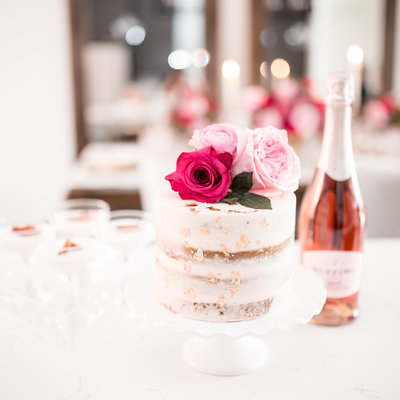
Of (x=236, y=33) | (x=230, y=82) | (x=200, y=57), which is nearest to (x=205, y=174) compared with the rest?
(x=230, y=82)

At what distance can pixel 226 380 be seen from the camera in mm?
813

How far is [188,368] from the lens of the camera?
85 cm

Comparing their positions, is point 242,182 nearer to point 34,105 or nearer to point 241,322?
point 241,322

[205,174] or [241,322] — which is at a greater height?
[205,174]

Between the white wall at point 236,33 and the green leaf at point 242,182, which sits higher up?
the white wall at point 236,33

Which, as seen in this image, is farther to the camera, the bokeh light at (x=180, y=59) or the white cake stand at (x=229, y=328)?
the bokeh light at (x=180, y=59)

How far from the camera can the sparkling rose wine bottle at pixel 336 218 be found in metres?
0.99

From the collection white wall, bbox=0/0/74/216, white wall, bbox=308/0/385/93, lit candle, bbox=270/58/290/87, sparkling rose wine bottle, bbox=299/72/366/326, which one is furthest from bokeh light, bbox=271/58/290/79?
sparkling rose wine bottle, bbox=299/72/366/326

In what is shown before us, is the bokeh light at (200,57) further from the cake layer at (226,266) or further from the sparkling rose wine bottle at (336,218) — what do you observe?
the cake layer at (226,266)

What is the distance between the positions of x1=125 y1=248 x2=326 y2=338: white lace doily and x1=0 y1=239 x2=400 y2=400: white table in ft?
0.30

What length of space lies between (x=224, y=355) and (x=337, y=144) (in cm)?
47

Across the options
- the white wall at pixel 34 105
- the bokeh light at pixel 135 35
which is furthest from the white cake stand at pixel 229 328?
the bokeh light at pixel 135 35

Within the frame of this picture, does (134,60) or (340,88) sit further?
(134,60)

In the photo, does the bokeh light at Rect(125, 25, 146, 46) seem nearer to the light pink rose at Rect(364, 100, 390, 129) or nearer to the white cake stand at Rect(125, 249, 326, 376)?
the light pink rose at Rect(364, 100, 390, 129)
